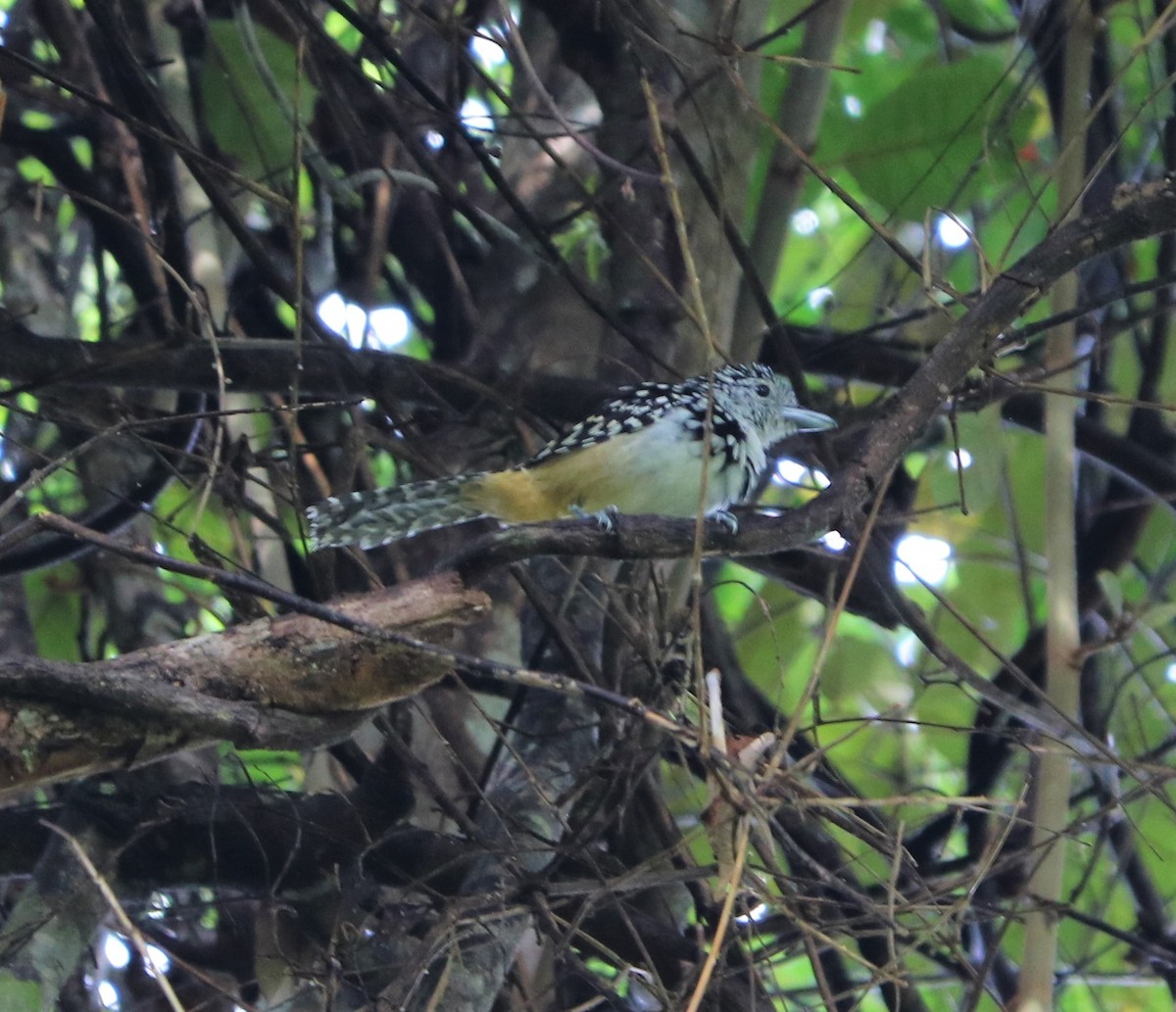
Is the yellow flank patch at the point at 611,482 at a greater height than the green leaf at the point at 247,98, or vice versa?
the green leaf at the point at 247,98

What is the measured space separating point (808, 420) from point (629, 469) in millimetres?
489

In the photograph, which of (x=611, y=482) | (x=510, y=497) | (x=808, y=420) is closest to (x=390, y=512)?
(x=510, y=497)

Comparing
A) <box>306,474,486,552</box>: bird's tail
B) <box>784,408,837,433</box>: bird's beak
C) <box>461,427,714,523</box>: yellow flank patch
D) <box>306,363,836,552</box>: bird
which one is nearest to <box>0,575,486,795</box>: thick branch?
<box>306,474,486,552</box>: bird's tail

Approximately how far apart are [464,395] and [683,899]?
53.1 inches

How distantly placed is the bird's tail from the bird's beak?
820mm

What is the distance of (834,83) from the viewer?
Result: 4.00m

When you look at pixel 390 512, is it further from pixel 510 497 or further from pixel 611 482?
pixel 611 482

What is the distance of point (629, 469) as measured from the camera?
3266mm

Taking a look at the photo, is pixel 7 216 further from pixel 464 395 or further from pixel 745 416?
pixel 745 416

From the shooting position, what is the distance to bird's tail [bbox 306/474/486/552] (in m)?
2.86

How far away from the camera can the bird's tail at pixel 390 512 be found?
2863 millimetres

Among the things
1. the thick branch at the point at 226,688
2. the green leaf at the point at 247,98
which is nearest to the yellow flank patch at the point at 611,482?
the green leaf at the point at 247,98

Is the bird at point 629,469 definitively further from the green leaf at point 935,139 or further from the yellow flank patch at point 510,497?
the green leaf at point 935,139

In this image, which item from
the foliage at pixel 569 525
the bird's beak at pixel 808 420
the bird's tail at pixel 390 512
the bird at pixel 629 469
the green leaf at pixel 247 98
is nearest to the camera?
the foliage at pixel 569 525
